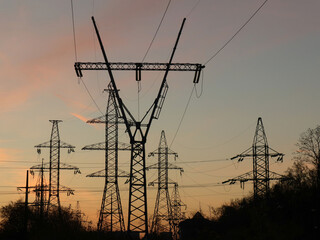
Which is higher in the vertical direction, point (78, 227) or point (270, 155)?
point (270, 155)

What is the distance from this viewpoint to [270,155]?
6788cm

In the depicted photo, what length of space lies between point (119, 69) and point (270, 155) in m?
36.8

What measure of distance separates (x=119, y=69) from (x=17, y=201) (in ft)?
335

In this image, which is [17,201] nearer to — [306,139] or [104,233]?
[306,139]

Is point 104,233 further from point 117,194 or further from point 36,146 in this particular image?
point 36,146

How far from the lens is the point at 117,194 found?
60.1m

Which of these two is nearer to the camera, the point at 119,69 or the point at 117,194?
the point at 119,69

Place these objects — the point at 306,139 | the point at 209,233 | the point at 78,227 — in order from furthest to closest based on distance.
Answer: the point at 306,139 → the point at 78,227 → the point at 209,233

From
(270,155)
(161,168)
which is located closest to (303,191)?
(270,155)

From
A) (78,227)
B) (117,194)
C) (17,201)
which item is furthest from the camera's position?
(17,201)

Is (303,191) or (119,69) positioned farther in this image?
(303,191)

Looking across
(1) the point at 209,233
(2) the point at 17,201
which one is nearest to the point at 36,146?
(1) the point at 209,233

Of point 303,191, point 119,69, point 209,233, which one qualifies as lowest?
point 209,233

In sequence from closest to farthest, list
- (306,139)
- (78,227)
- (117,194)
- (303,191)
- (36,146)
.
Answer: (78,227) → (303,191) → (117,194) → (36,146) → (306,139)
